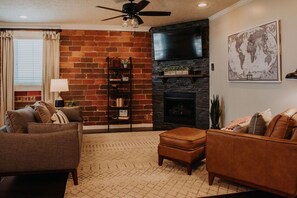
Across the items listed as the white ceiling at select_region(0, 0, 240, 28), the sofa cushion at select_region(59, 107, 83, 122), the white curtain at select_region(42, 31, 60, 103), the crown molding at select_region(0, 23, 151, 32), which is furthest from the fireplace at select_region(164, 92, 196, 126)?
the white curtain at select_region(42, 31, 60, 103)

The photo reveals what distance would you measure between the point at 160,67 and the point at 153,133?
67.8 inches

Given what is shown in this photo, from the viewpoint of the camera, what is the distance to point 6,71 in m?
5.77

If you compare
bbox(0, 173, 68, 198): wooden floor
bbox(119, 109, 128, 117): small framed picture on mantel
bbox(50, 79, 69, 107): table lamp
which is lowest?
bbox(0, 173, 68, 198): wooden floor

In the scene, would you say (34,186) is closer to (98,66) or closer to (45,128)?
(45,128)

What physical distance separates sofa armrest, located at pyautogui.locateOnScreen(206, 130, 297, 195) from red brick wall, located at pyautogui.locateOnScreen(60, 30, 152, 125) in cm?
391

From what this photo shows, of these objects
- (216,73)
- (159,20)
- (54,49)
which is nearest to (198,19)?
(159,20)

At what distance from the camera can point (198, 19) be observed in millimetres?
5695

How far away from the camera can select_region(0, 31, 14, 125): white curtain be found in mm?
5734

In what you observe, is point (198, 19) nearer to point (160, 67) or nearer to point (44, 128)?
point (160, 67)

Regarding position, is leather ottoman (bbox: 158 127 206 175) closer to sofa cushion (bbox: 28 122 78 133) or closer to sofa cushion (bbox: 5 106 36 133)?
sofa cushion (bbox: 28 122 78 133)

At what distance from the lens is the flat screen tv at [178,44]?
18.6 ft

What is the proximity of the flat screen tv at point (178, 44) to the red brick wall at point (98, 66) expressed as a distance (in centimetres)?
42

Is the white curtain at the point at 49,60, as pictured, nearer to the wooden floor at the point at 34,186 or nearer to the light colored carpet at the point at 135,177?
the light colored carpet at the point at 135,177

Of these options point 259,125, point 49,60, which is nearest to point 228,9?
point 259,125
